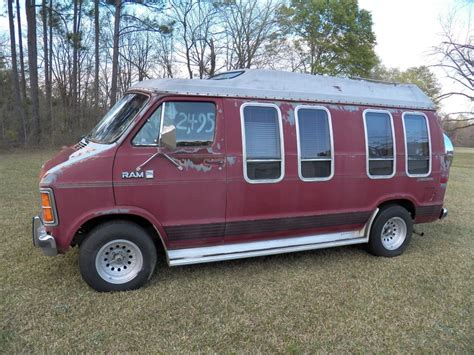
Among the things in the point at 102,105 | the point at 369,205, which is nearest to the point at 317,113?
the point at 369,205

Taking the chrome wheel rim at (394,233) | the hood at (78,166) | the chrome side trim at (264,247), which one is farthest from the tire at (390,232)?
the hood at (78,166)

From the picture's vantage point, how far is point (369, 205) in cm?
539

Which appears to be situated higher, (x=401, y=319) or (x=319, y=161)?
(x=319, y=161)

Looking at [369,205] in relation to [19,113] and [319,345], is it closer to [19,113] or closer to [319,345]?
[319,345]

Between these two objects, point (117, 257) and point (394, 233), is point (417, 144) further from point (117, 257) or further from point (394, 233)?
point (117, 257)

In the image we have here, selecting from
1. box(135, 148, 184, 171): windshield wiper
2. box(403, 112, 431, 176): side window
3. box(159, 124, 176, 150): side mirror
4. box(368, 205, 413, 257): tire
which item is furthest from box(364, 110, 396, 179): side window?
box(159, 124, 176, 150): side mirror

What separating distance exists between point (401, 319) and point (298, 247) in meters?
1.58

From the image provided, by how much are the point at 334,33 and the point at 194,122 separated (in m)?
33.0

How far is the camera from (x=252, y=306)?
3.93 meters

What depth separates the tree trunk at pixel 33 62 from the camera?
62.3ft

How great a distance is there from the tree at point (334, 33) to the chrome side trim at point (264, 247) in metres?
29.5

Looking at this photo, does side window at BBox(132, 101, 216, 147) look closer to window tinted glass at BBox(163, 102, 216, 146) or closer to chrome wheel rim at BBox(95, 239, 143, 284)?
window tinted glass at BBox(163, 102, 216, 146)

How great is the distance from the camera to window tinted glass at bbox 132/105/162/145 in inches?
159

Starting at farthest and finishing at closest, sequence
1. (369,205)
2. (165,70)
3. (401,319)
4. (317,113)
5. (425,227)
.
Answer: (165,70)
(425,227)
(369,205)
(317,113)
(401,319)
